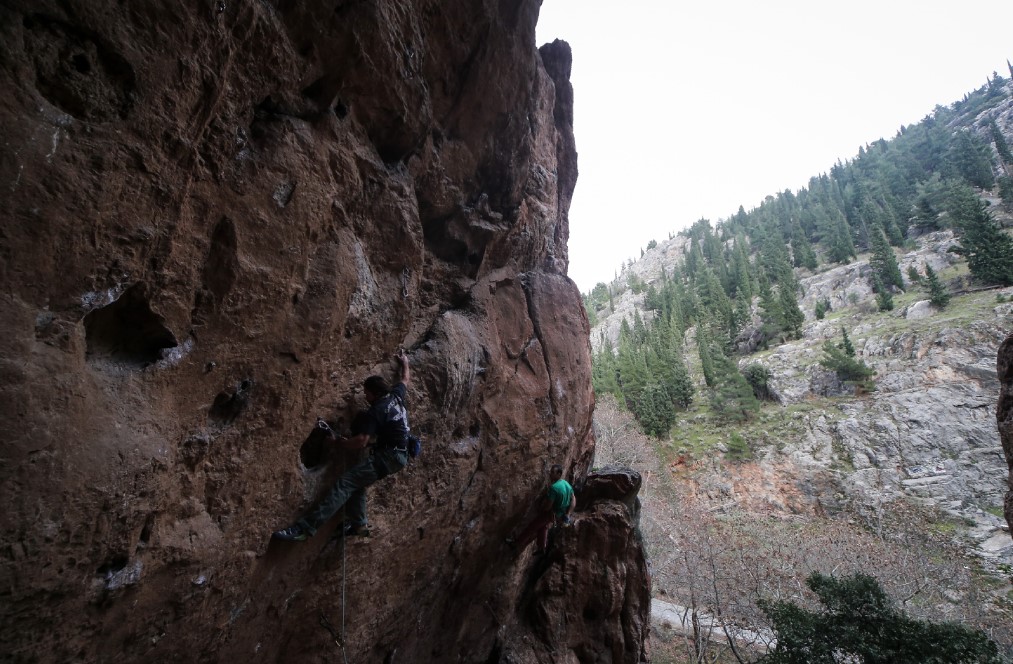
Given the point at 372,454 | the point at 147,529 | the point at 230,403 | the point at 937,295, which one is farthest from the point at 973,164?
the point at 147,529

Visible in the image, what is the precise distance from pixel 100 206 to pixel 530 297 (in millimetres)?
6814

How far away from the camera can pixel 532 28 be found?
7504mm

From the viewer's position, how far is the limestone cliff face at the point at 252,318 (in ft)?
9.14

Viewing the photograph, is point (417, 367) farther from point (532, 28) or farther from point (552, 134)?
point (552, 134)

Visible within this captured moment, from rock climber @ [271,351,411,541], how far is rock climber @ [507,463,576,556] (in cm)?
398

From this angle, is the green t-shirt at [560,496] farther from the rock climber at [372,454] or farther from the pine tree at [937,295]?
the pine tree at [937,295]

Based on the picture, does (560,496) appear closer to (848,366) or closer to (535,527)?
(535,527)

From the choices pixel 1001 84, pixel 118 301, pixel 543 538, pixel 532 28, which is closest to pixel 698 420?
pixel 543 538

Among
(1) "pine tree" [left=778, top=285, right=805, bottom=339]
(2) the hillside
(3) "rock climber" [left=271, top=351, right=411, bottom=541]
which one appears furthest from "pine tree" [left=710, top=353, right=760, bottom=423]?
(3) "rock climber" [left=271, top=351, right=411, bottom=541]

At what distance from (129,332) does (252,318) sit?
0.87m

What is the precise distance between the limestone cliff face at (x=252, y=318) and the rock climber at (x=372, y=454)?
25 centimetres

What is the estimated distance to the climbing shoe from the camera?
4.49 m

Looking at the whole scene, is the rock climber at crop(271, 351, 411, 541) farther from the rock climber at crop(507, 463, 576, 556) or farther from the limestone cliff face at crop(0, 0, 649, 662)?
the rock climber at crop(507, 463, 576, 556)

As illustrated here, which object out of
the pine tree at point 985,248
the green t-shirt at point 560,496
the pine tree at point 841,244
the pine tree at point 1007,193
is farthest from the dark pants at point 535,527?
the pine tree at point 1007,193
